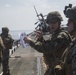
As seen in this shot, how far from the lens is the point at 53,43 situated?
5.77 metres

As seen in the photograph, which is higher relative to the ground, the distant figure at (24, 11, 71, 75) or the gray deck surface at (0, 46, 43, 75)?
the distant figure at (24, 11, 71, 75)

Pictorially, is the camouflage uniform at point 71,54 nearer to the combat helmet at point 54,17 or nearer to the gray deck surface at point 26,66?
the combat helmet at point 54,17

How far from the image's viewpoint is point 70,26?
4.34 metres

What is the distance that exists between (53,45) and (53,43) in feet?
0.12

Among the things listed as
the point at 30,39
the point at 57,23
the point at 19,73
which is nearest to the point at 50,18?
the point at 57,23

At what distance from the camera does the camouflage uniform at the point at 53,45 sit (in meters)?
5.76

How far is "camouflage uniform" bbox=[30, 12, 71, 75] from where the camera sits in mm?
5758

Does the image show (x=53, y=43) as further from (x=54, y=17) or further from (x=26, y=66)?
(x=26, y=66)

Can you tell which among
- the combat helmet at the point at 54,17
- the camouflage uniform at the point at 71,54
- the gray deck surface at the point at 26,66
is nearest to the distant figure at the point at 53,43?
the combat helmet at the point at 54,17

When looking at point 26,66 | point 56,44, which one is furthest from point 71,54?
point 26,66

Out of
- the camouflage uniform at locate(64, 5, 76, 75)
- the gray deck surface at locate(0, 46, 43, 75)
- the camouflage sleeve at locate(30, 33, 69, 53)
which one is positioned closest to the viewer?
the camouflage uniform at locate(64, 5, 76, 75)

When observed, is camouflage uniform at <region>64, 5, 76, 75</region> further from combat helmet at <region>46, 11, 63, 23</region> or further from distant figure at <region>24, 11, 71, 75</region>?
combat helmet at <region>46, 11, 63, 23</region>

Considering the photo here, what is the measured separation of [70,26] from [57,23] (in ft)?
5.77

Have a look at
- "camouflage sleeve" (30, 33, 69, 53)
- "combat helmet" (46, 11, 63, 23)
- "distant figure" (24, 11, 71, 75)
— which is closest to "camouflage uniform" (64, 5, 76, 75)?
"distant figure" (24, 11, 71, 75)
